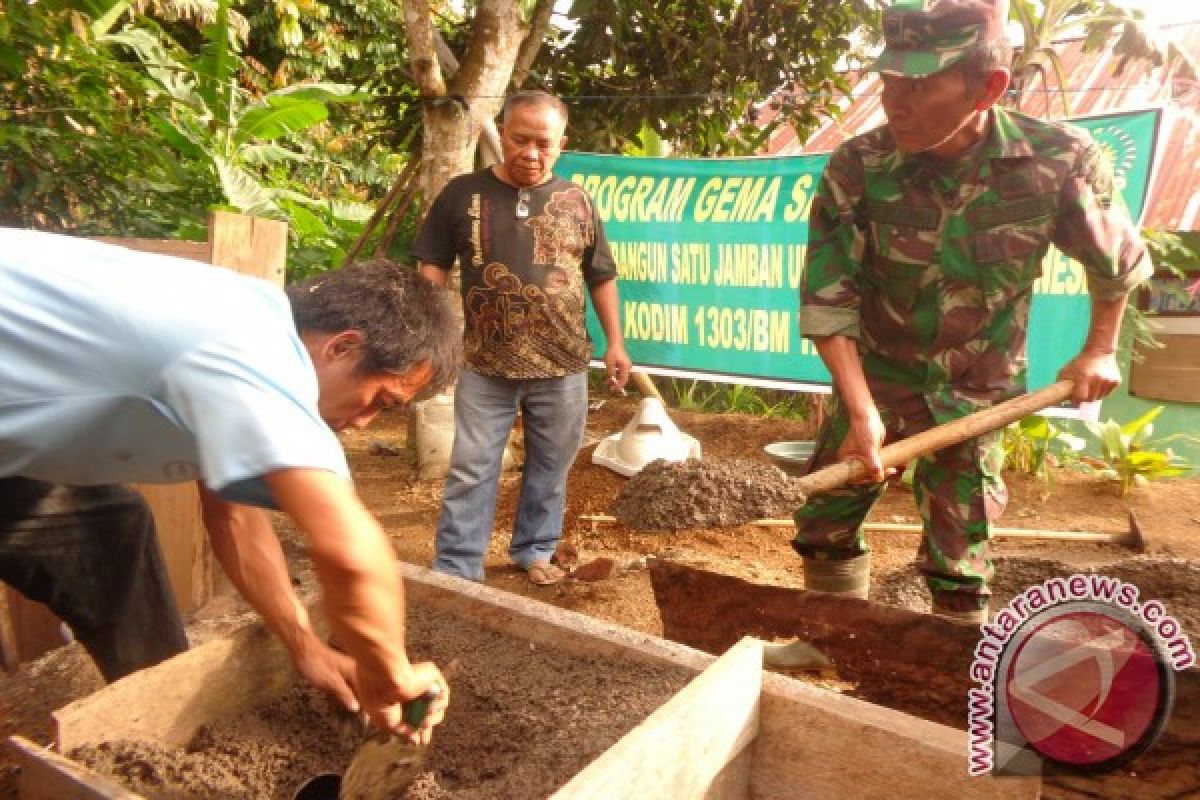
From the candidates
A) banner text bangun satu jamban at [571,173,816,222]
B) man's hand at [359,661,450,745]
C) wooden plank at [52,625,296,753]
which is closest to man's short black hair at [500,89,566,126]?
banner text bangun satu jamban at [571,173,816,222]

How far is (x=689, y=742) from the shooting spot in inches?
57.1

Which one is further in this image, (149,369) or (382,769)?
(382,769)

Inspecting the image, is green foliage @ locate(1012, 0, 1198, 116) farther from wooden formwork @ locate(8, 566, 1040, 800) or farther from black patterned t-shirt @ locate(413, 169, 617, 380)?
wooden formwork @ locate(8, 566, 1040, 800)

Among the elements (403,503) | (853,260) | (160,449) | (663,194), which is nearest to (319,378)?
(160,449)

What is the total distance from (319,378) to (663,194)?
12.6 ft

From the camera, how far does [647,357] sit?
520 cm

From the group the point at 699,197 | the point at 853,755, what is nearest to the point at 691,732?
the point at 853,755

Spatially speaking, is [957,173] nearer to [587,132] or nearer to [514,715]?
[514,715]

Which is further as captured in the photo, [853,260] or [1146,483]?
[1146,483]

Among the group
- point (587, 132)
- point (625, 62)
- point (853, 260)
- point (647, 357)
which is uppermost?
point (625, 62)

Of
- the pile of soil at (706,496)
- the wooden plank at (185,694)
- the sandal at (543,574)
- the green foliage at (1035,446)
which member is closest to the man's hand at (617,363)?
the sandal at (543,574)

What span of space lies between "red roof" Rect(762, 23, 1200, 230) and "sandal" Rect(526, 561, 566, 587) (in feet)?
10.3

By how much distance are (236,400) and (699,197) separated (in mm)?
4123

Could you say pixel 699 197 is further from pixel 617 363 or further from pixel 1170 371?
pixel 1170 371
